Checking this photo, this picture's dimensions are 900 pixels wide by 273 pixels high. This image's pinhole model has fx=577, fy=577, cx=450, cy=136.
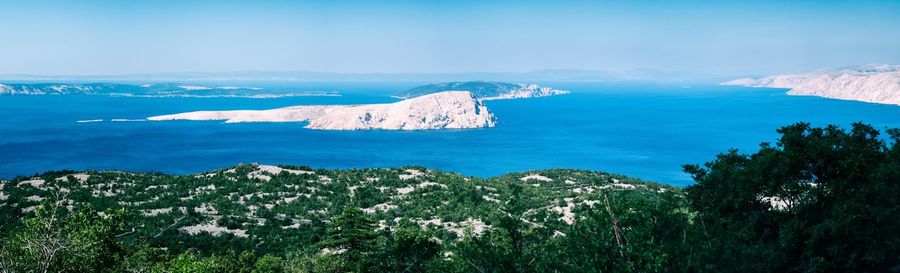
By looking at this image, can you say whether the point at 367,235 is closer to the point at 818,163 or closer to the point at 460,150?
the point at 818,163

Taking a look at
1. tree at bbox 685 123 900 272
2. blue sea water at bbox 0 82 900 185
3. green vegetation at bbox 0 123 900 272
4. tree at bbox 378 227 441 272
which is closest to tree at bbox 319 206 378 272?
green vegetation at bbox 0 123 900 272

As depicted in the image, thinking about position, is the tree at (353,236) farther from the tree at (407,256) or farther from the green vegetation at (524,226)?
the tree at (407,256)

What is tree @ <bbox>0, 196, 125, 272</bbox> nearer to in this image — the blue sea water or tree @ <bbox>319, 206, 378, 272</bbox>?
tree @ <bbox>319, 206, 378, 272</bbox>

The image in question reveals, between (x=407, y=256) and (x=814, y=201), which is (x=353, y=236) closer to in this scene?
(x=407, y=256)

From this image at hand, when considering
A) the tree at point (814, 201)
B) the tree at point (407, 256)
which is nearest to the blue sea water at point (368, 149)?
the tree at point (814, 201)

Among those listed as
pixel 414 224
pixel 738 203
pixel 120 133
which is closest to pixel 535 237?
pixel 738 203

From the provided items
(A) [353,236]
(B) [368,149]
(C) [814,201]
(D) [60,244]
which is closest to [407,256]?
(A) [353,236]
